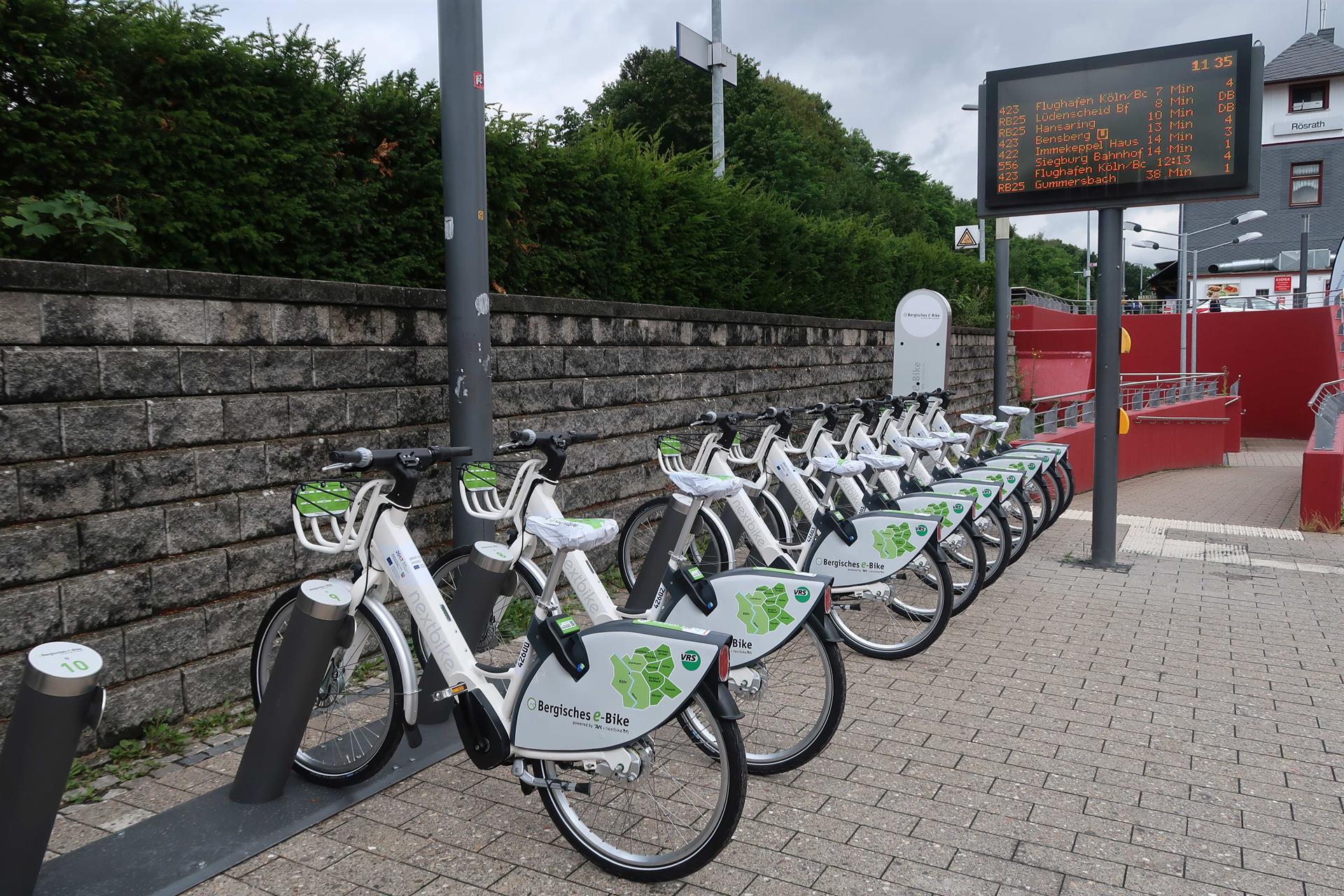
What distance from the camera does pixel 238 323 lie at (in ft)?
14.5

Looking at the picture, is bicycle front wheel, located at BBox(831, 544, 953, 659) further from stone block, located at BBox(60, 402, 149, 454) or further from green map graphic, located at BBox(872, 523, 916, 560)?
stone block, located at BBox(60, 402, 149, 454)

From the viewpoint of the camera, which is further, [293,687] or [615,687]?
→ [293,687]

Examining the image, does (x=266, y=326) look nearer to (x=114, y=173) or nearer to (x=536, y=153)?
(x=114, y=173)

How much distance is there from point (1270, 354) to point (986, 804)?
1261 inches

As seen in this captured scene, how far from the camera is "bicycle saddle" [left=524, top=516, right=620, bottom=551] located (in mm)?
3277

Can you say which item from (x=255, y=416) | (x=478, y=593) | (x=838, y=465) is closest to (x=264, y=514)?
(x=255, y=416)

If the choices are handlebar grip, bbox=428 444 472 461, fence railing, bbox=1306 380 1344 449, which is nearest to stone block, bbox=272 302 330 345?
handlebar grip, bbox=428 444 472 461

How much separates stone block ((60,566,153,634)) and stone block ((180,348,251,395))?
785mm

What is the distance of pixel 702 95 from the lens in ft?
116

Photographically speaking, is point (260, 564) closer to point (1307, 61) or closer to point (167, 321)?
point (167, 321)

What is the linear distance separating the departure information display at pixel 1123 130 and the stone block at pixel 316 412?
19.5ft

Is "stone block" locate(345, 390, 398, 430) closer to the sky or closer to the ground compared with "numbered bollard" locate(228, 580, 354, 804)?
closer to the sky

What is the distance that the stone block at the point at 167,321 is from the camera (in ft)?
13.2

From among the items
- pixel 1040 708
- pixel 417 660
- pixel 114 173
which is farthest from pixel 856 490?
pixel 114 173
